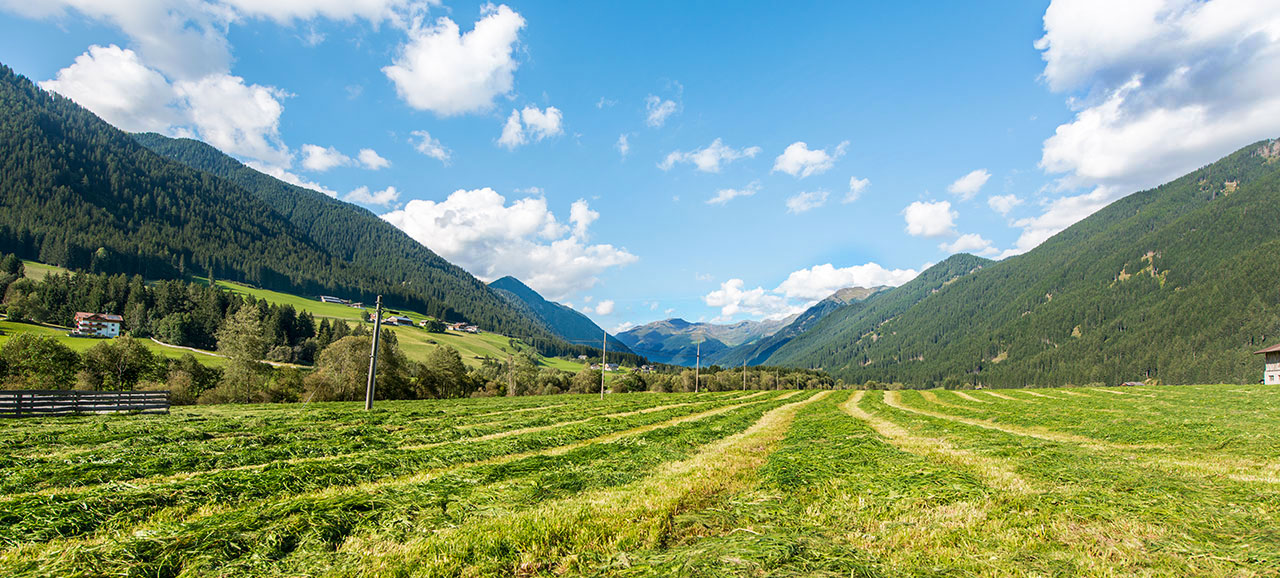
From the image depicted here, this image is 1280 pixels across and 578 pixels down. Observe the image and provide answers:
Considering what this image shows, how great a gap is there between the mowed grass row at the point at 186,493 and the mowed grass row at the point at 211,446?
1673 millimetres

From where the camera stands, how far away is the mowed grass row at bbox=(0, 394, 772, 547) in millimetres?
7219

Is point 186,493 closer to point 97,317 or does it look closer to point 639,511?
point 639,511

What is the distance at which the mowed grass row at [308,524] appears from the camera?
573 cm

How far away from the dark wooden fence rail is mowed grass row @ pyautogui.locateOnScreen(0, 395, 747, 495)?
1371cm

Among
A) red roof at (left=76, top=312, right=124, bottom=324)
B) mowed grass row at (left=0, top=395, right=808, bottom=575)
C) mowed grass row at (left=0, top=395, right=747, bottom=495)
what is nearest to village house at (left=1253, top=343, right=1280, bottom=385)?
mowed grass row at (left=0, top=395, right=747, bottom=495)

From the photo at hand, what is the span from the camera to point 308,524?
708 centimetres

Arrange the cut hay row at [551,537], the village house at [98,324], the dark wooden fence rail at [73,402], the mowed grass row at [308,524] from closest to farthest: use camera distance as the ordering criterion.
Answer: the mowed grass row at [308,524] → the cut hay row at [551,537] → the dark wooden fence rail at [73,402] → the village house at [98,324]

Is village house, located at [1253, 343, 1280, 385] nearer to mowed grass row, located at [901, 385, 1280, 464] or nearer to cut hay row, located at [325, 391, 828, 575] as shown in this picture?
mowed grass row, located at [901, 385, 1280, 464]

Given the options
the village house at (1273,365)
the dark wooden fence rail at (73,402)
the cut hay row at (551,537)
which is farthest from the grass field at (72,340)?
the village house at (1273,365)

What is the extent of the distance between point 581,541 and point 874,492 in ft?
18.2

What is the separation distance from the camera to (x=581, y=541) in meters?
6.71

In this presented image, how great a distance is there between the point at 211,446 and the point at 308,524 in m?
12.8

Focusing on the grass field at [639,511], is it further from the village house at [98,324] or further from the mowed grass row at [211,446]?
the village house at [98,324]

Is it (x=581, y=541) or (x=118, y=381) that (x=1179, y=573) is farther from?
(x=118, y=381)
